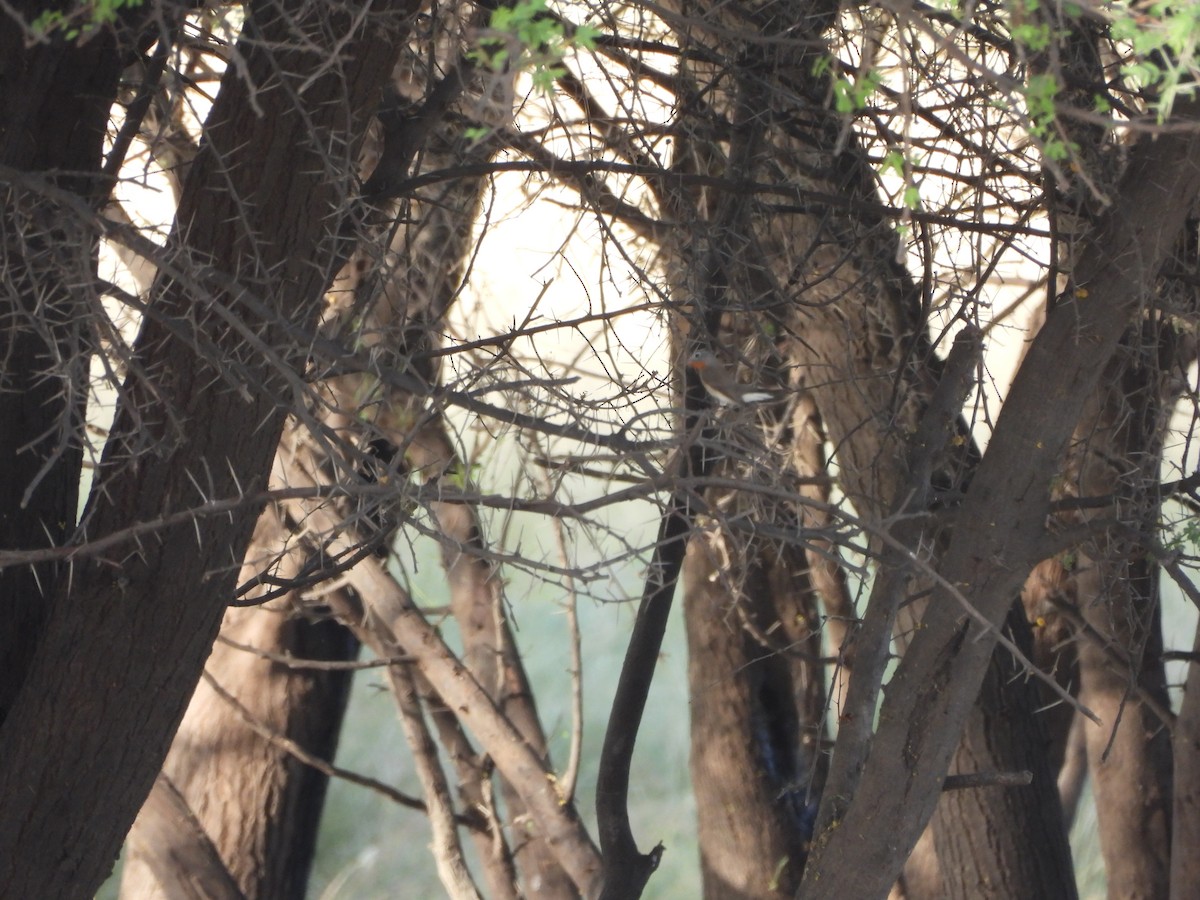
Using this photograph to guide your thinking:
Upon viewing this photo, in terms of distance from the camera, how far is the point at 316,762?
511 centimetres

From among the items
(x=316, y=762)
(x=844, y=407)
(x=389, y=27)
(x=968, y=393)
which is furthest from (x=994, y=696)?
(x=389, y=27)

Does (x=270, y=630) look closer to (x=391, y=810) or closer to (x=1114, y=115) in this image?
(x=391, y=810)

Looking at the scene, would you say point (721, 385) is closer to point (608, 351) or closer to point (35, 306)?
point (608, 351)

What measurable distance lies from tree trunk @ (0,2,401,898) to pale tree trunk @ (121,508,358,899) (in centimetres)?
291

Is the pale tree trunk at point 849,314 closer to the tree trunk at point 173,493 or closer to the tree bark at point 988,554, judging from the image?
the tree bark at point 988,554

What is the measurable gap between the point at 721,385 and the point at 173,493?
138 centimetres

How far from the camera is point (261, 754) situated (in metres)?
5.58

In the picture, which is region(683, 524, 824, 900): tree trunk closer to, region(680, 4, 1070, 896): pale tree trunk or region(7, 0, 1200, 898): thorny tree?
region(680, 4, 1070, 896): pale tree trunk

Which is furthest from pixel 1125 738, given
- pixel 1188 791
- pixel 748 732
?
pixel 748 732

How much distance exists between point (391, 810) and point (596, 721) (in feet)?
5.23

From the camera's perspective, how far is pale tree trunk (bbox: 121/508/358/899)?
5473 millimetres

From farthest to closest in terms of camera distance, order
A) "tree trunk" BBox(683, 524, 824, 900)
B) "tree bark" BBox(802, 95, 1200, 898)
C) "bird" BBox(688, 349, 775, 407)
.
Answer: "tree trunk" BBox(683, 524, 824, 900) → "bird" BBox(688, 349, 775, 407) → "tree bark" BBox(802, 95, 1200, 898)

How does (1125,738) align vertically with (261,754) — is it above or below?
above

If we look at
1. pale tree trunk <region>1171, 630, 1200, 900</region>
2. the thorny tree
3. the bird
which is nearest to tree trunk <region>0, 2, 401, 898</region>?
the thorny tree
